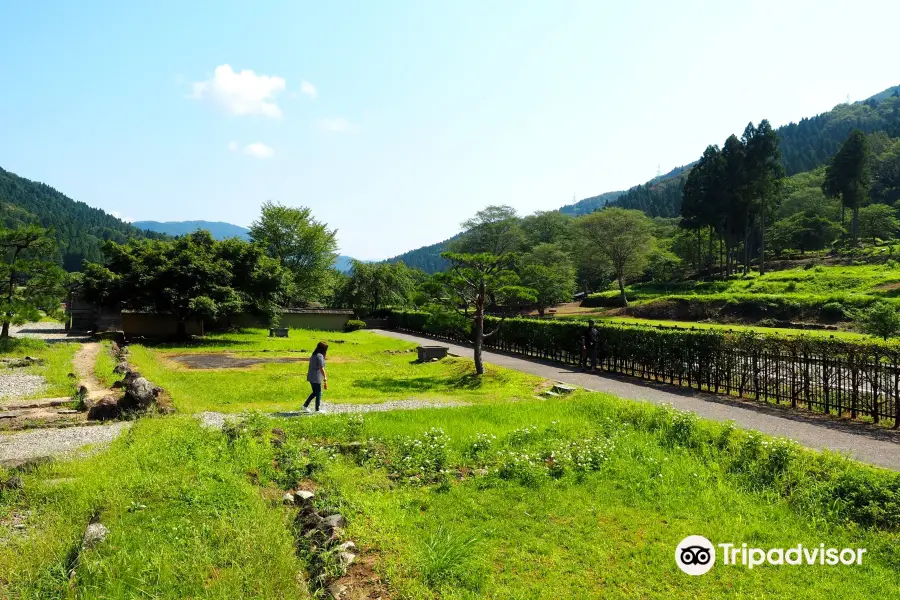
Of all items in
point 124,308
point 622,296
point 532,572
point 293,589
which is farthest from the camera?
point 622,296

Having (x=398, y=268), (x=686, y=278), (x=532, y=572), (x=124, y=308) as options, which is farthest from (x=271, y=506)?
(x=686, y=278)

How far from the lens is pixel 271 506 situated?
5.88 meters

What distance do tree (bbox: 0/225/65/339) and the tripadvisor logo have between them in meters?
27.5

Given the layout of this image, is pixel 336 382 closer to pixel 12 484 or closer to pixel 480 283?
pixel 480 283

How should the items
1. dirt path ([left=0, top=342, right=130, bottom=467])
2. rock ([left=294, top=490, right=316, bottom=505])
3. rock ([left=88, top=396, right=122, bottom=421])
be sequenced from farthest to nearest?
rock ([left=88, top=396, right=122, bottom=421]) → dirt path ([left=0, top=342, right=130, bottom=467]) → rock ([left=294, top=490, right=316, bottom=505])

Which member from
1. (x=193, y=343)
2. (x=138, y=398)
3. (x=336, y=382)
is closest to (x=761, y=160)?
(x=336, y=382)

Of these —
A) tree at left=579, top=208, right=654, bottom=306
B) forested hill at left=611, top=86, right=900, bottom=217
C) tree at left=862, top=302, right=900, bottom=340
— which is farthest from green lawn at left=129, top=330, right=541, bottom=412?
forested hill at left=611, top=86, right=900, bottom=217

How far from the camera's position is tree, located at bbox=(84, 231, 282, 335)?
93.4 ft

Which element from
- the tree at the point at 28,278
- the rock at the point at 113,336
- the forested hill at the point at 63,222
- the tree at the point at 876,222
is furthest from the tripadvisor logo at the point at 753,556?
the forested hill at the point at 63,222

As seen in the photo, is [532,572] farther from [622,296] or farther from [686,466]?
[622,296]

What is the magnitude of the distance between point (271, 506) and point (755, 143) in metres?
60.8

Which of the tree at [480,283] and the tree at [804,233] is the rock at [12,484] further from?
the tree at [804,233]

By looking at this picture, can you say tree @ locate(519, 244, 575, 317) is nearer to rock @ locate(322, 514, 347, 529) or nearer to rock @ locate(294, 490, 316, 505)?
rock @ locate(294, 490, 316, 505)

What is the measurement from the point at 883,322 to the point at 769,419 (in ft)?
37.8
